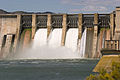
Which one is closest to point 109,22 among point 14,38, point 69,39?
point 69,39

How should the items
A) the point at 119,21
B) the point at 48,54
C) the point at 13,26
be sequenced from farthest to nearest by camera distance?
the point at 13,26, the point at 48,54, the point at 119,21

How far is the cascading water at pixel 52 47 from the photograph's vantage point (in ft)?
239

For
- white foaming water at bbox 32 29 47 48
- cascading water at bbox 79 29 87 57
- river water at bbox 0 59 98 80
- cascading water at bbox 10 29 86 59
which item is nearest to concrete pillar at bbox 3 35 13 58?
cascading water at bbox 10 29 86 59

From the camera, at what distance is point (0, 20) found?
80.4 metres

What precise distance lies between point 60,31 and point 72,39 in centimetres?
397

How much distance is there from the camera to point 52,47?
7475cm

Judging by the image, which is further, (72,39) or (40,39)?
(40,39)

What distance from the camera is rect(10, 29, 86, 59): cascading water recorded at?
239 ft

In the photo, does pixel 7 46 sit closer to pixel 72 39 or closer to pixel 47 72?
pixel 72 39

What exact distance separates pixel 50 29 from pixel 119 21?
1726cm

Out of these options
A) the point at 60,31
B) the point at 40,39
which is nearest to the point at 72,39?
the point at 60,31

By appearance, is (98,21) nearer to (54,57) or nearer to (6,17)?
(54,57)

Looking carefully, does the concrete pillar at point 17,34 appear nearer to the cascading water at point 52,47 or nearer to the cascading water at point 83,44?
the cascading water at point 52,47

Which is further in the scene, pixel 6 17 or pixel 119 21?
pixel 6 17
